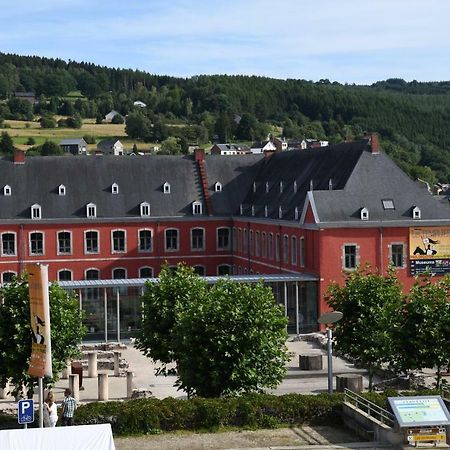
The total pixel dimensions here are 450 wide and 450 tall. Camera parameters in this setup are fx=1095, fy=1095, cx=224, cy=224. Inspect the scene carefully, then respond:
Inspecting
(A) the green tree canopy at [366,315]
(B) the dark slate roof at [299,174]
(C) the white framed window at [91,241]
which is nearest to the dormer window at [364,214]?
(B) the dark slate roof at [299,174]

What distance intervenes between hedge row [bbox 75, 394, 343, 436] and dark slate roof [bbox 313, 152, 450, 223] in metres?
30.0

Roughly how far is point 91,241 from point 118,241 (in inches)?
74.2

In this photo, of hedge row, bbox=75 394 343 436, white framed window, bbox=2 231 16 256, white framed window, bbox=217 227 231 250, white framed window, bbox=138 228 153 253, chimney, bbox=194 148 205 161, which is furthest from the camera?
chimney, bbox=194 148 205 161

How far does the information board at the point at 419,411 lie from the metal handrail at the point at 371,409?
43 cm

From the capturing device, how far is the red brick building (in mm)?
63281

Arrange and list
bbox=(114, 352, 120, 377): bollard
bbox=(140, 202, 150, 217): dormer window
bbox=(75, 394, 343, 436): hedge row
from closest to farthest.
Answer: bbox=(75, 394, 343, 436): hedge row
bbox=(114, 352, 120, 377): bollard
bbox=(140, 202, 150, 217): dormer window

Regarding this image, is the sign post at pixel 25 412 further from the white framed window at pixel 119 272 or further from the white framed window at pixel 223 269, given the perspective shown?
the white framed window at pixel 223 269

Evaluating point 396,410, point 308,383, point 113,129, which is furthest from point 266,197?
point 113,129

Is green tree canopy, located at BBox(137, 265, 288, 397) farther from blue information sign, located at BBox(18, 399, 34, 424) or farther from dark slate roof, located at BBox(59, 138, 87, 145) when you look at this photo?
dark slate roof, located at BBox(59, 138, 87, 145)

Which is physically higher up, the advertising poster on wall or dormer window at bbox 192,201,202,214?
dormer window at bbox 192,201,202,214

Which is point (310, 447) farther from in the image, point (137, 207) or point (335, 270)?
point (137, 207)

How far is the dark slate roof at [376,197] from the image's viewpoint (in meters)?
62.9

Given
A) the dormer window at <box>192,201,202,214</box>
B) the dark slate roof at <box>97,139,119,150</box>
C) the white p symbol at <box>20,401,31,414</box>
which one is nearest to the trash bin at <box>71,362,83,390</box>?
the white p symbol at <box>20,401,31,414</box>

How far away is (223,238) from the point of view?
3088 inches
